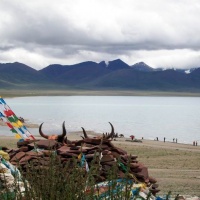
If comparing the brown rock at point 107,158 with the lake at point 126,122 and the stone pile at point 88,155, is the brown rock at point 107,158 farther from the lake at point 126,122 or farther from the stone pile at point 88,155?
the lake at point 126,122

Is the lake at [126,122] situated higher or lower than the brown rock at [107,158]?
lower

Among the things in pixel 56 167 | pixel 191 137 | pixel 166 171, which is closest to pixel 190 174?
pixel 166 171

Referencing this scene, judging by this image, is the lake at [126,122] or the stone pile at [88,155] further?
the lake at [126,122]

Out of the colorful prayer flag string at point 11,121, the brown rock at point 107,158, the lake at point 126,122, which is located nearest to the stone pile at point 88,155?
the brown rock at point 107,158


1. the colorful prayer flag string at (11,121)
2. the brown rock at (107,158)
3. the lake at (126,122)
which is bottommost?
the lake at (126,122)

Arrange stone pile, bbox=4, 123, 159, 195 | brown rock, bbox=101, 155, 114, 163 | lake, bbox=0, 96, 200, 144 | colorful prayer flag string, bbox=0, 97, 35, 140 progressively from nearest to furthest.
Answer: stone pile, bbox=4, 123, 159, 195 → brown rock, bbox=101, 155, 114, 163 → colorful prayer flag string, bbox=0, 97, 35, 140 → lake, bbox=0, 96, 200, 144

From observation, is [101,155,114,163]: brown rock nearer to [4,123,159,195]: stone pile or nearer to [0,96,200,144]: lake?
[4,123,159,195]: stone pile

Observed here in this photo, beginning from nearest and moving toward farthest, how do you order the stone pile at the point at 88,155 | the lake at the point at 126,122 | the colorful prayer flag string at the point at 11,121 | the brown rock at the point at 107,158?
the stone pile at the point at 88,155 → the brown rock at the point at 107,158 → the colorful prayer flag string at the point at 11,121 → the lake at the point at 126,122

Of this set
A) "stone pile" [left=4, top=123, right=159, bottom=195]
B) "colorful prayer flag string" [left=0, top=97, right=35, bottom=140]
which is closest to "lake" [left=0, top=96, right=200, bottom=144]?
"colorful prayer flag string" [left=0, top=97, right=35, bottom=140]

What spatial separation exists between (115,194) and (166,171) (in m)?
16.7

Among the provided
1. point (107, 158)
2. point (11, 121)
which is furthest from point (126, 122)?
point (107, 158)

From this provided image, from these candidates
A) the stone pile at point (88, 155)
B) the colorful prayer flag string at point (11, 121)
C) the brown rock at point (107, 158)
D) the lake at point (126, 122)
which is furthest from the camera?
the lake at point (126, 122)

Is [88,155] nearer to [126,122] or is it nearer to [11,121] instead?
[11,121]

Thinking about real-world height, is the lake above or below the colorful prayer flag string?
below
